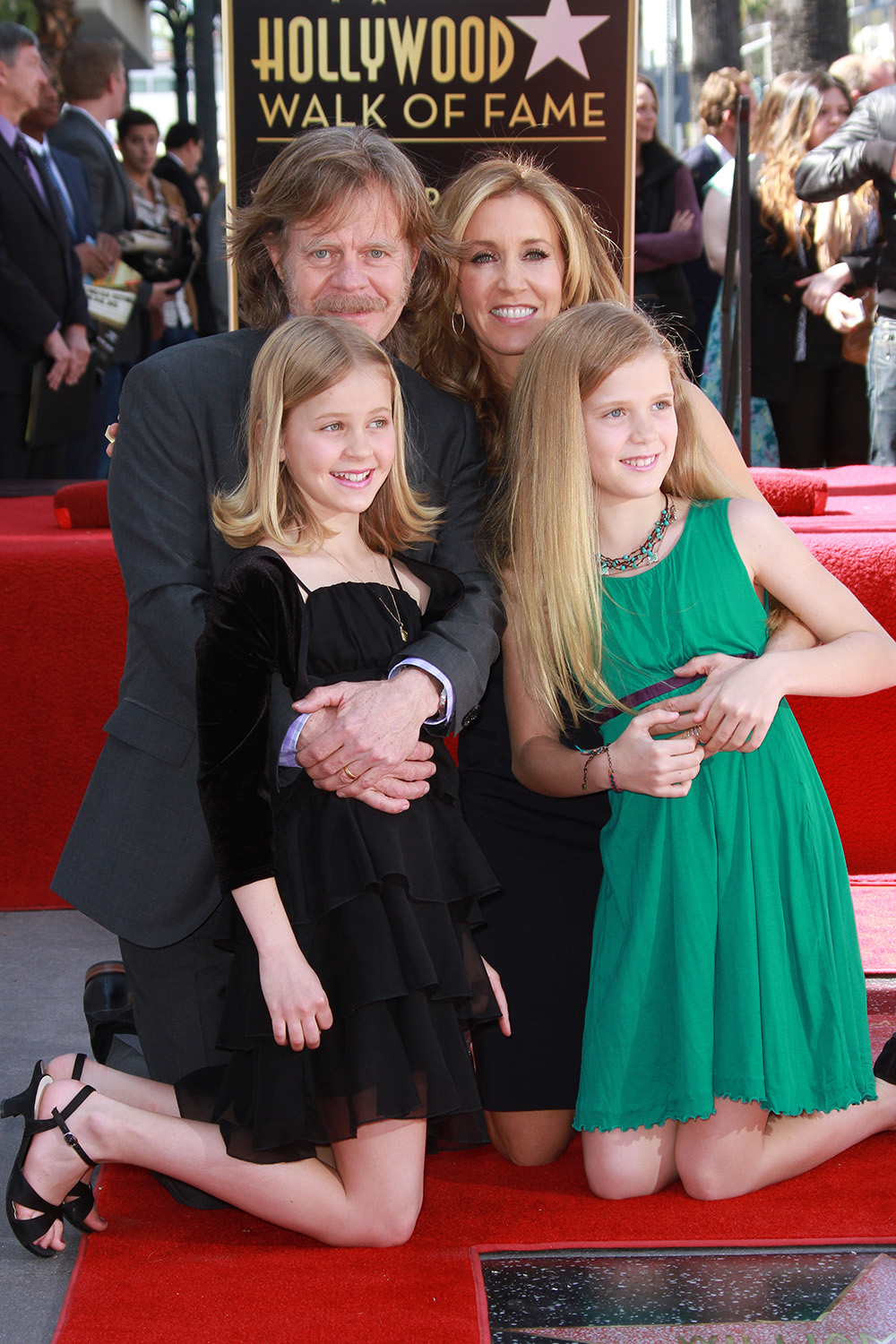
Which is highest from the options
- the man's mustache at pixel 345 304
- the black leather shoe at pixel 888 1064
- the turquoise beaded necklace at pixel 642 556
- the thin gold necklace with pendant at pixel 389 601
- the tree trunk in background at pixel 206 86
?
the tree trunk in background at pixel 206 86

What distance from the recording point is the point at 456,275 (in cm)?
211

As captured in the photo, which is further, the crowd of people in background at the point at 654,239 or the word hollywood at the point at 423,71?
the crowd of people in background at the point at 654,239

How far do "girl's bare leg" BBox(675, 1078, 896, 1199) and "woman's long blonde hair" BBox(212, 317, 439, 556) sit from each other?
94cm

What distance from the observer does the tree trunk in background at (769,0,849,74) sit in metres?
6.64

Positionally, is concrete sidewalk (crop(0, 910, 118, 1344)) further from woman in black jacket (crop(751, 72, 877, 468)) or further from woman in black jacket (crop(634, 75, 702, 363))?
woman in black jacket (crop(634, 75, 702, 363))

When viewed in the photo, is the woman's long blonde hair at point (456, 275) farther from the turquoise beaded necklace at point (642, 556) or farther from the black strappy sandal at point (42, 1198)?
the black strappy sandal at point (42, 1198)

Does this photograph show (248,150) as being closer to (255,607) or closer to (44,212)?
(44,212)

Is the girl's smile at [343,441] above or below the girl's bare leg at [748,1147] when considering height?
above

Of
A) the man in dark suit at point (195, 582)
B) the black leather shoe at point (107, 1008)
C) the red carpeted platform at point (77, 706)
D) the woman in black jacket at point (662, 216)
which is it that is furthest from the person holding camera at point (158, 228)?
the black leather shoe at point (107, 1008)

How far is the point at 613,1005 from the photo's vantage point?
1.78 metres

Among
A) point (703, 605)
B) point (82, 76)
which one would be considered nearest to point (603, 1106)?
point (703, 605)

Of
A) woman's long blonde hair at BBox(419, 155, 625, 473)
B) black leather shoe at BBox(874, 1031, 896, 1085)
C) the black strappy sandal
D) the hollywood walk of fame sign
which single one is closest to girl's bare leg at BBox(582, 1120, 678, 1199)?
black leather shoe at BBox(874, 1031, 896, 1085)

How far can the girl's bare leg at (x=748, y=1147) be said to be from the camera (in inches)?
68.4

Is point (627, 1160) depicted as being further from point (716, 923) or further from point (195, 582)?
point (195, 582)
